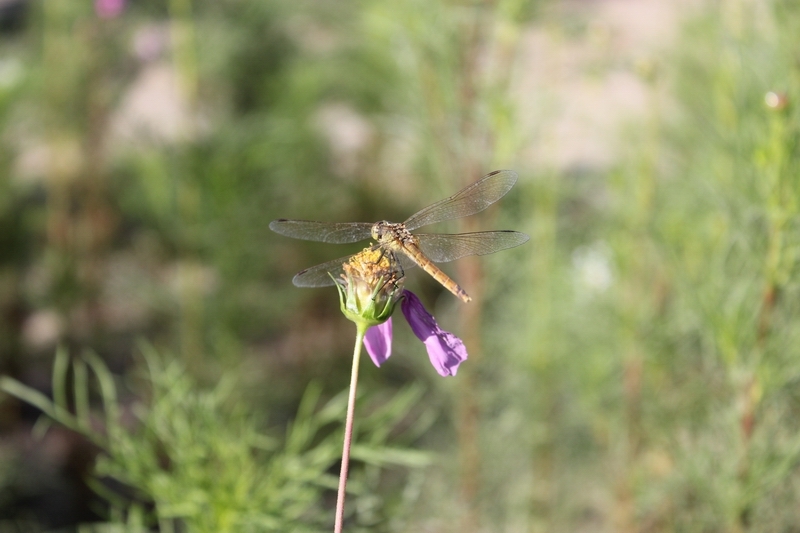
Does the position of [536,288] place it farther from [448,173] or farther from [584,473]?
[584,473]

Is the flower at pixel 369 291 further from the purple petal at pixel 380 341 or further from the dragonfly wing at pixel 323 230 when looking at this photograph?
the dragonfly wing at pixel 323 230

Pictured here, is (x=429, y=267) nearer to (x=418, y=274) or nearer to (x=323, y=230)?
(x=323, y=230)

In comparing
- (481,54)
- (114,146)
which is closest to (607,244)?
(481,54)

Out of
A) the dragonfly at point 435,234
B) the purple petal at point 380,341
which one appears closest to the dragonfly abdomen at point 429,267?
the dragonfly at point 435,234

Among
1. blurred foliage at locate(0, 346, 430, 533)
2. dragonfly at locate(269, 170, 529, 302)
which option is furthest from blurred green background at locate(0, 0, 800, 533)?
dragonfly at locate(269, 170, 529, 302)

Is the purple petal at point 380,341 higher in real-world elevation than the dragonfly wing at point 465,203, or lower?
lower

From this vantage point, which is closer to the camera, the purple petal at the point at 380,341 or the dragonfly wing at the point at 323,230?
the purple petal at the point at 380,341

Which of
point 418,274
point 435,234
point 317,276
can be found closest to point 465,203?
point 435,234

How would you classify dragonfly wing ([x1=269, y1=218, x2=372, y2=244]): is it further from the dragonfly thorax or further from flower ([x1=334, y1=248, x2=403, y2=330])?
flower ([x1=334, y1=248, x2=403, y2=330])
